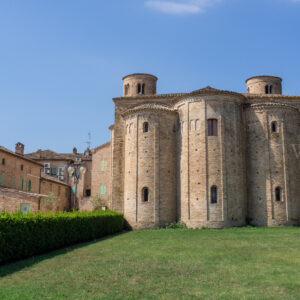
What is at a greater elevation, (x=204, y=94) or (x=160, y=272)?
(x=204, y=94)

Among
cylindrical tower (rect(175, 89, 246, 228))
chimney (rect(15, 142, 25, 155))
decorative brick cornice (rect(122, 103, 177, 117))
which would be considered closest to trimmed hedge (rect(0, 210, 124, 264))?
cylindrical tower (rect(175, 89, 246, 228))

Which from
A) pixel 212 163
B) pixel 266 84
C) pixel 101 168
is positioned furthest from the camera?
pixel 101 168

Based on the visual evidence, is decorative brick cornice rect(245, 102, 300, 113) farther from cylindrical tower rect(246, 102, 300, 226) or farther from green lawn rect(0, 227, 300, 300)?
green lawn rect(0, 227, 300, 300)

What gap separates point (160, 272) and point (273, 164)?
58.3 feet

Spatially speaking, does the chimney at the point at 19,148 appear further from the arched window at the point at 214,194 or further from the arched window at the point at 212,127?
Result: the arched window at the point at 214,194

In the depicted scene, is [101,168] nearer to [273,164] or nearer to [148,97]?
[148,97]

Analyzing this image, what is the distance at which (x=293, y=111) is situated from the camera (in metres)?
27.5

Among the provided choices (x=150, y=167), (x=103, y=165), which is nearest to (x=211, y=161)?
(x=150, y=167)

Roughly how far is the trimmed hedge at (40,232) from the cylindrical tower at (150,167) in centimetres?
580

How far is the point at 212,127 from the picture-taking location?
26.0m

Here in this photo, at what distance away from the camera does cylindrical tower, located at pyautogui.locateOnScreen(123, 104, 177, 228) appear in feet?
85.8

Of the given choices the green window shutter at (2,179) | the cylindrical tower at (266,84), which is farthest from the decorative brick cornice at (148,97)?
the green window shutter at (2,179)

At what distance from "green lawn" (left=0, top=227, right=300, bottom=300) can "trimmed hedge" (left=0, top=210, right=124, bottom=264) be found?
1.92ft

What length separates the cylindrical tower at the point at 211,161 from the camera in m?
25.0
